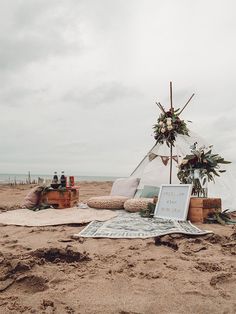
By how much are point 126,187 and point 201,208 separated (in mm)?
2536

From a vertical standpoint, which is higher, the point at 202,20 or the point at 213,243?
the point at 202,20

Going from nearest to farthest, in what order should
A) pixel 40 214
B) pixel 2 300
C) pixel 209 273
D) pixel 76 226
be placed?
pixel 2 300
pixel 209 273
pixel 76 226
pixel 40 214

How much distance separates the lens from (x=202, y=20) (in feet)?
19.2

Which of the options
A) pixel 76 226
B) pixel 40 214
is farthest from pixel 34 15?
pixel 76 226

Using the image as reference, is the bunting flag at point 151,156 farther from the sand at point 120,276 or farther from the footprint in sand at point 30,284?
the footprint in sand at point 30,284

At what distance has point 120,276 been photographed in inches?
80.0

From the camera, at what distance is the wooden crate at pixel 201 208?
4305 millimetres

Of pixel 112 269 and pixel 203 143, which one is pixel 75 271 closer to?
pixel 112 269

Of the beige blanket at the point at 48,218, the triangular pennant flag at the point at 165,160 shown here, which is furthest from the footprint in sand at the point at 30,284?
the triangular pennant flag at the point at 165,160

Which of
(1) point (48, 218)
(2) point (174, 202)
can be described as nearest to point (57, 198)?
(1) point (48, 218)

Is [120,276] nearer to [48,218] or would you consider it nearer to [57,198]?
[48,218]

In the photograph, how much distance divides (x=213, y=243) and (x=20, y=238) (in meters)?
2.03

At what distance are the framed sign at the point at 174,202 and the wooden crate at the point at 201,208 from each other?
88mm

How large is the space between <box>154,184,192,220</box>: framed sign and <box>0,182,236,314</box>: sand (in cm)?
129
